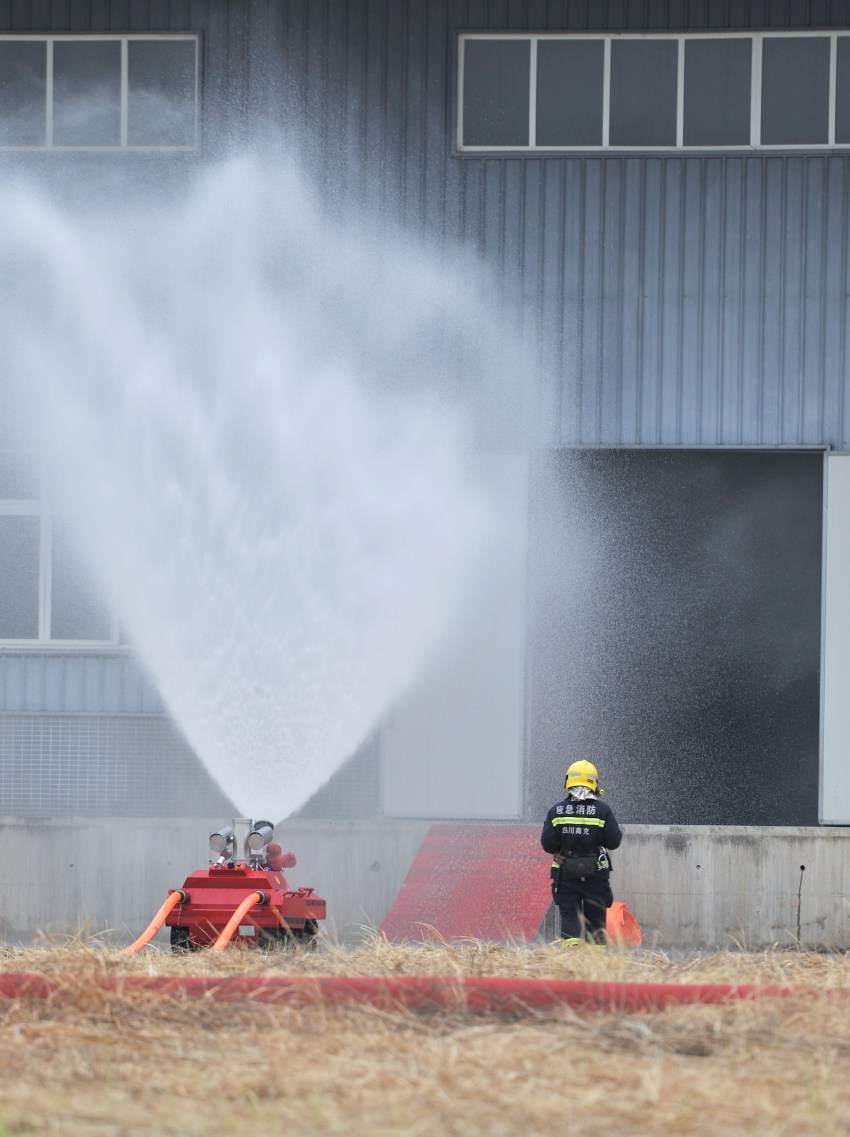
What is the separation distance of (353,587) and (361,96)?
5.13 m

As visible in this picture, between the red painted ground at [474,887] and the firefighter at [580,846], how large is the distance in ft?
1.52

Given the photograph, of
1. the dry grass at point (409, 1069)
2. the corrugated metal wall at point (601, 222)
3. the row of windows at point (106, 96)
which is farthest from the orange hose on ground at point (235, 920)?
the row of windows at point (106, 96)

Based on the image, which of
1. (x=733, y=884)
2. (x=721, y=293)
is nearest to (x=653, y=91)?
(x=721, y=293)

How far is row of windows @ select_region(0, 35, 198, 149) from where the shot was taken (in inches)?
685

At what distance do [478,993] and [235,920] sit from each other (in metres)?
2.95

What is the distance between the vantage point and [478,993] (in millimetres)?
7480

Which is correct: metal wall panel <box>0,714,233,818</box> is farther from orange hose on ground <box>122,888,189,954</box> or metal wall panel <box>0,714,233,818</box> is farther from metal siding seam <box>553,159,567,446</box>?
orange hose on ground <box>122,888,189,954</box>

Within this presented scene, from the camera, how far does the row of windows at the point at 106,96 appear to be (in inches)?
685

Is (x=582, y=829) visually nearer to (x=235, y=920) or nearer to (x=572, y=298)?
(x=235, y=920)

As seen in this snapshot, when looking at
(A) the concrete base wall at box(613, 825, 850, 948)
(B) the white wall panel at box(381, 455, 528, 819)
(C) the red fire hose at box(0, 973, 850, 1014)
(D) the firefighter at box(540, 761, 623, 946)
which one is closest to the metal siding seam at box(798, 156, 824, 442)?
(B) the white wall panel at box(381, 455, 528, 819)

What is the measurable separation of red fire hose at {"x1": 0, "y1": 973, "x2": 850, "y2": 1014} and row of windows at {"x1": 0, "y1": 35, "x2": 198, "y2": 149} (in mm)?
11706

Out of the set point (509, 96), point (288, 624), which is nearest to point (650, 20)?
point (509, 96)

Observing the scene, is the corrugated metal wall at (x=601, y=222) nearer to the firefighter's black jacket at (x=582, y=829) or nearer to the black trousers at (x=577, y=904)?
the firefighter's black jacket at (x=582, y=829)

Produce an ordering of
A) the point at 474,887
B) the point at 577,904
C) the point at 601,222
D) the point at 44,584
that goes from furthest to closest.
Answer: the point at 44,584 → the point at 601,222 → the point at 474,887 → the point at 577,904
